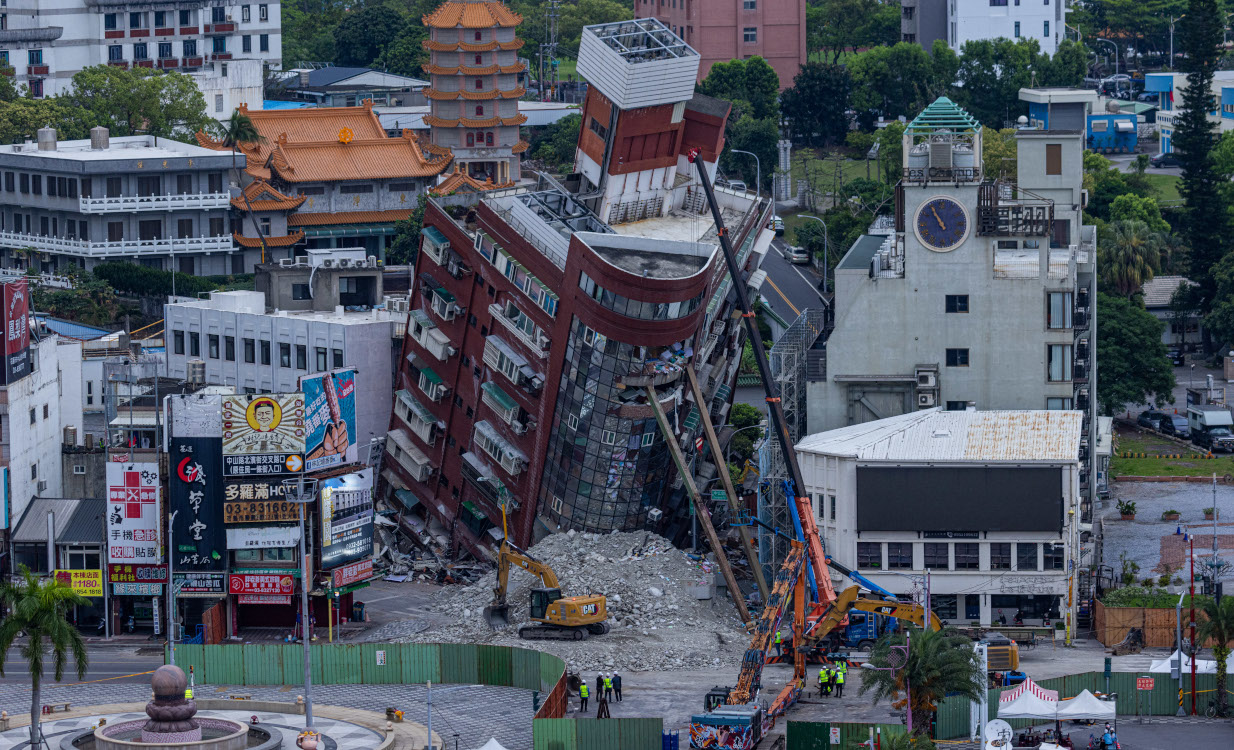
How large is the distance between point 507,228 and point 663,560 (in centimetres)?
2018

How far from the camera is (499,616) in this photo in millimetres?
132625

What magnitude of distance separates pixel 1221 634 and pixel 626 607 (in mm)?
29823

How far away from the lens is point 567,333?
5443 inches

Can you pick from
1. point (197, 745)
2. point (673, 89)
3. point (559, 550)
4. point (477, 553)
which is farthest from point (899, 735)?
point (673, 89)

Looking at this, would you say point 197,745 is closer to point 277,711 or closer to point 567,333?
point 277,711

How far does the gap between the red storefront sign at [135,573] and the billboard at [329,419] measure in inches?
362

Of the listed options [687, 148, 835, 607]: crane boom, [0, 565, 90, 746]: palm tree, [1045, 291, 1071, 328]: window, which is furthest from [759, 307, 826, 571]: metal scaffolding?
[0, 565, 90, 746]: palm tree

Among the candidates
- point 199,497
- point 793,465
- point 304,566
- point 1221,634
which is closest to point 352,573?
point 199,497

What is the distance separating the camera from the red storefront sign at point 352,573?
135375 mm

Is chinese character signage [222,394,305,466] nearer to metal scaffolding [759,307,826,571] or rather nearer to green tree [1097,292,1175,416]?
metal scaffolding [759,307,826,571]

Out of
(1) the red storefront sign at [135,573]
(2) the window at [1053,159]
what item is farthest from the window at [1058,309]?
(1) the red storefront sign at [135,573]

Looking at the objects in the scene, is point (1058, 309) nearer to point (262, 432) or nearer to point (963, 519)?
point (963, 519)

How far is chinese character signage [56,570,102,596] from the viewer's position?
136 m

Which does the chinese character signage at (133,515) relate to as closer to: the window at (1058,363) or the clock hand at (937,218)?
the clock hand at (937,218)
